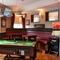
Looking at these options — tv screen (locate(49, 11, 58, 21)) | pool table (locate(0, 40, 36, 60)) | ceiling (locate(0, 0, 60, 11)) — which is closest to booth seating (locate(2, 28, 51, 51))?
tv screen (locate(49, 11, 58, 21))

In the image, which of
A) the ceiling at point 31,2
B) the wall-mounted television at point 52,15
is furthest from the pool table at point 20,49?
the wall-mounted television at point 52,15

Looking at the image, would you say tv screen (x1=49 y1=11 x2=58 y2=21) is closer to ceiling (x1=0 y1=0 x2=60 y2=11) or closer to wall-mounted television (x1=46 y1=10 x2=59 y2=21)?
wall-mounted television (x1=46 y1=10 x2=59 y2=21)

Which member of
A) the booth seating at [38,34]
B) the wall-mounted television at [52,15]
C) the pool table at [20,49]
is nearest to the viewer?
the pool table at [20,49]

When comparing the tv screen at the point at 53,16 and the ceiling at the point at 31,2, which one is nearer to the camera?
the ceiling at the point at 31,2

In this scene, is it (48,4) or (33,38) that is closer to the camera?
(48,4)

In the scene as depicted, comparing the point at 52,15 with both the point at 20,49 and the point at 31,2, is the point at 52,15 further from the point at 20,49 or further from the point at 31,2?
the point at 20,49

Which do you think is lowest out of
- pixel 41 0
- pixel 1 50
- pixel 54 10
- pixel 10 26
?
pixel 1 50

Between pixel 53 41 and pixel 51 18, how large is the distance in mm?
2283

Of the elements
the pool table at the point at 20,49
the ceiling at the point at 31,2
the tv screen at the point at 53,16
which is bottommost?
the pool table at the point at 20,49

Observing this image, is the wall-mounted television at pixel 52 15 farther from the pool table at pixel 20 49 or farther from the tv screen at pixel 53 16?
the pool table at pixel 20 49

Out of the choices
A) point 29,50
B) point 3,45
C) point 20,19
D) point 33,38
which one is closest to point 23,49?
point 29,50

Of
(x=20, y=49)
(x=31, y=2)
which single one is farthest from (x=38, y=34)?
(x=20, y=49)

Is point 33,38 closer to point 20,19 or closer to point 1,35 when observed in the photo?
point 1,35

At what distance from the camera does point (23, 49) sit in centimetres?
379
